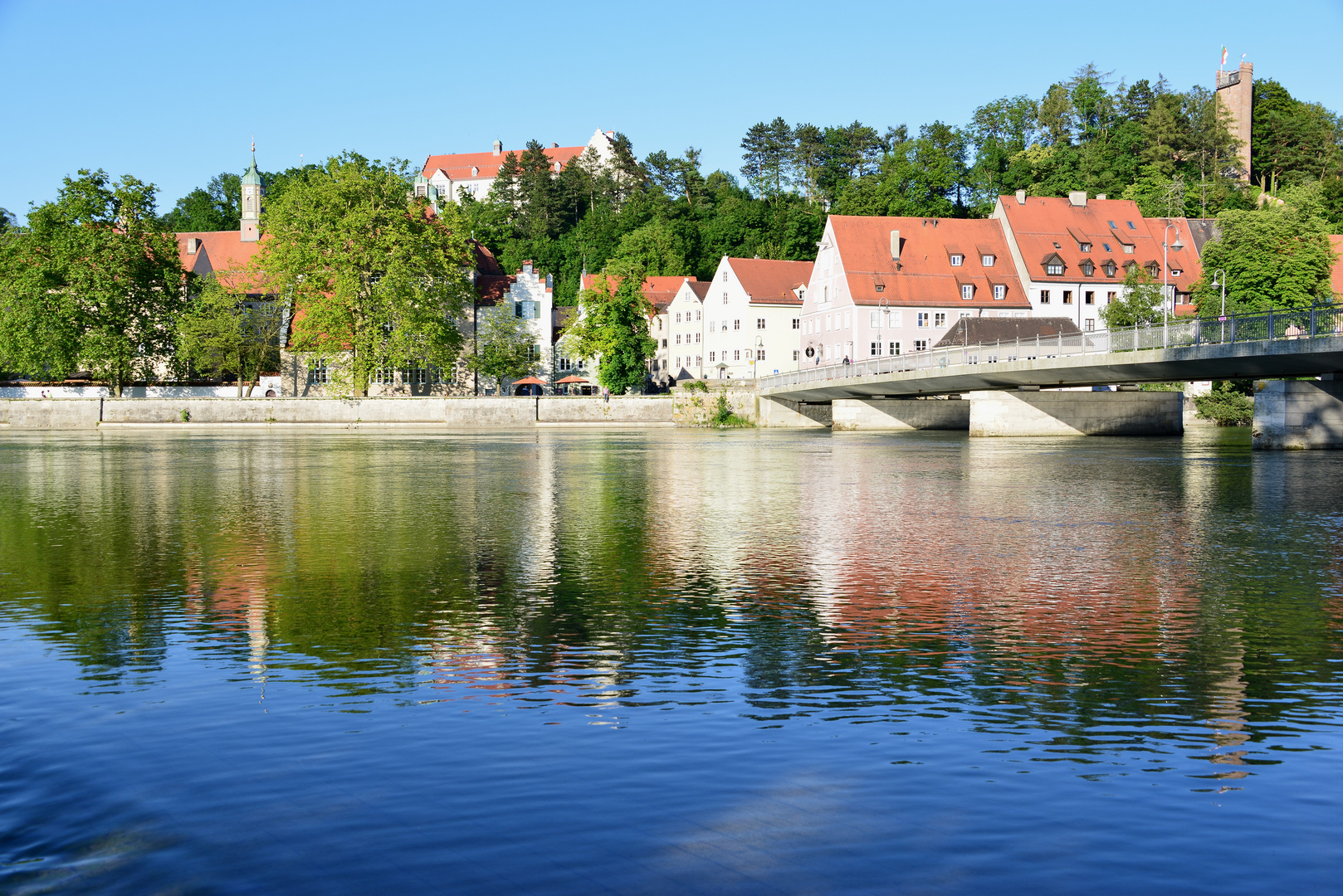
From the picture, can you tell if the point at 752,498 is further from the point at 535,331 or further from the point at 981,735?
the point at 535,331

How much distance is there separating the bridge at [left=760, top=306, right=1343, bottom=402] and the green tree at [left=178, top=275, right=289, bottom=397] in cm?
4978

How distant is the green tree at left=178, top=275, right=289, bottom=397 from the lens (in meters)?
90.8

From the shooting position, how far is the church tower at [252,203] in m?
119

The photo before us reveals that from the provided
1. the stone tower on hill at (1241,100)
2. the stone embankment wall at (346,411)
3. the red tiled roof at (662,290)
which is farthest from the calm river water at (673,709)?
the stone tower on hill at (1241,100)

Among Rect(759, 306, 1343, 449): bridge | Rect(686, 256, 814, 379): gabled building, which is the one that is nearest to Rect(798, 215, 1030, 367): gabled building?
Rect(686, 256, 814, 379): gabled building

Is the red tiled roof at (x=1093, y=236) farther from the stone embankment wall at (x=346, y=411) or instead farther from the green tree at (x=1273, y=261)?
the stone embankment wall at (x=346, y=411)

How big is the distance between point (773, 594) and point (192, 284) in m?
99.5

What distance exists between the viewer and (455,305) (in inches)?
3538

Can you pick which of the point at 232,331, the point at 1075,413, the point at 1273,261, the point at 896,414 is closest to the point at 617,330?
the point at 232,331

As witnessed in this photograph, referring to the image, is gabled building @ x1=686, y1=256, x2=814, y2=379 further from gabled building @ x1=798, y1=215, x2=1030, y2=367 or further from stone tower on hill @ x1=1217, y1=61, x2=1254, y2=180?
stone tower on hill @ x1=1217, y1=61, x2=1254, y2=180

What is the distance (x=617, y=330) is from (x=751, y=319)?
18.5 metres

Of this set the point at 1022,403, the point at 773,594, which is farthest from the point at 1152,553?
the point at 1022,403

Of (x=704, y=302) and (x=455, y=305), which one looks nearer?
(x=455, y=305)

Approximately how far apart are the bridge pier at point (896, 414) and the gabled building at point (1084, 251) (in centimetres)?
2566
